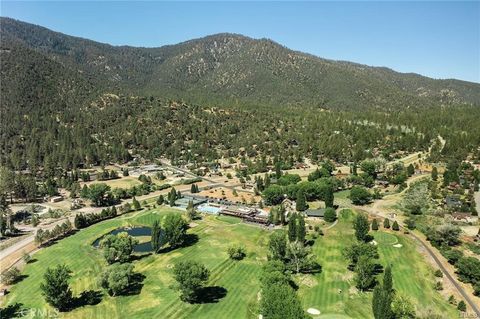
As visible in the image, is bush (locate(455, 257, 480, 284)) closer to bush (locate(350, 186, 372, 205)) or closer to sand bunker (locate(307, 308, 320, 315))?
sand bunker (locate(307, 308, 320, 315))

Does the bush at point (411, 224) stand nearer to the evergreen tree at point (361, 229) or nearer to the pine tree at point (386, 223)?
the pine tree at point (386, 223)

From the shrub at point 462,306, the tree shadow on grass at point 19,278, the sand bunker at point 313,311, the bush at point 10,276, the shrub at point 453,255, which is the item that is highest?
the shrub at point 453,255

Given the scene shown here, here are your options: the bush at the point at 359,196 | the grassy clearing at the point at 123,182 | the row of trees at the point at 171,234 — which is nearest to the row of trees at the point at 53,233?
the row of trees at the point at 171,234

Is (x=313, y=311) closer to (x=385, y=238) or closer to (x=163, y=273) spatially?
(x=163, y=273)

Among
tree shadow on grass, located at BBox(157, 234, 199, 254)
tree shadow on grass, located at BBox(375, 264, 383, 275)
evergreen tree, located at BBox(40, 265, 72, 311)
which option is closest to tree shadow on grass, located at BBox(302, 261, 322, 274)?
tree shadow on grass, located at BBox(375, 264, 383, 275)

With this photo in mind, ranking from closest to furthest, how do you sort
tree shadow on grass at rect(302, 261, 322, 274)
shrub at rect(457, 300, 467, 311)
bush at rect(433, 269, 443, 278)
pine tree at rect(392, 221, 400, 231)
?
shrub at rect(457, 300, 467, 311), bush at rect(433, 269, 443, 278), tree shadow on grass at rect(302, 261, 322, 274), pine tree at rect(392, 221, 400, 231)

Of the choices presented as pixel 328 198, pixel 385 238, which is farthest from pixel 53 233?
pixel 385 238

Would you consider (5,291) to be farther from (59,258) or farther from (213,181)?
(213,181)
